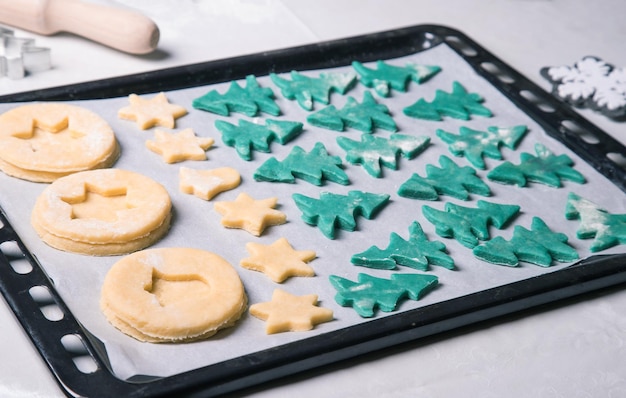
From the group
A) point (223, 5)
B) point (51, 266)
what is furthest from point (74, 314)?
point (223, 5)

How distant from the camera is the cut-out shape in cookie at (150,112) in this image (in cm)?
144

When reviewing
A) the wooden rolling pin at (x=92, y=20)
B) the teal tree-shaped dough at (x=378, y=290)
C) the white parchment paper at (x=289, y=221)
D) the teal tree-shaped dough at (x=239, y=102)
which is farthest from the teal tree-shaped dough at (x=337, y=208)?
the wooden rolling pin at (x=92, y=20)

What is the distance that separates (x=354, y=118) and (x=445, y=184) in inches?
8.4

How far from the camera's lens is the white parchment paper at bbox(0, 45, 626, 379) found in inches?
42.5

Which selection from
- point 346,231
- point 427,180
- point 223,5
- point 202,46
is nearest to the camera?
point 346,231

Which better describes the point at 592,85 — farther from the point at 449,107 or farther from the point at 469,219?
the point at 469,219

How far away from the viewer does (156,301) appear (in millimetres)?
1085

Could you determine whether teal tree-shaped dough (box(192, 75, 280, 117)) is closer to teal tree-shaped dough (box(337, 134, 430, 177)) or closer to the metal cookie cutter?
teal tree-shaped dough (box(337, 134, 430, 177))

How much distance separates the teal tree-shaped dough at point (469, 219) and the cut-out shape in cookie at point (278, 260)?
193 mm

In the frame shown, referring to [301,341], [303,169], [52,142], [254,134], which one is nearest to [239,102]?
[254,134]

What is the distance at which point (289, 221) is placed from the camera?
129 cm

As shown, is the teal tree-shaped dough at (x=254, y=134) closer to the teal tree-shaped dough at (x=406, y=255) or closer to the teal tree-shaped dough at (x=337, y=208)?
the teal tree-shaped dough at (x=337, y=208)

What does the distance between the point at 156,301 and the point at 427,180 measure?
48 cm

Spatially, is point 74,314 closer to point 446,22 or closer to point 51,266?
point 51,266
